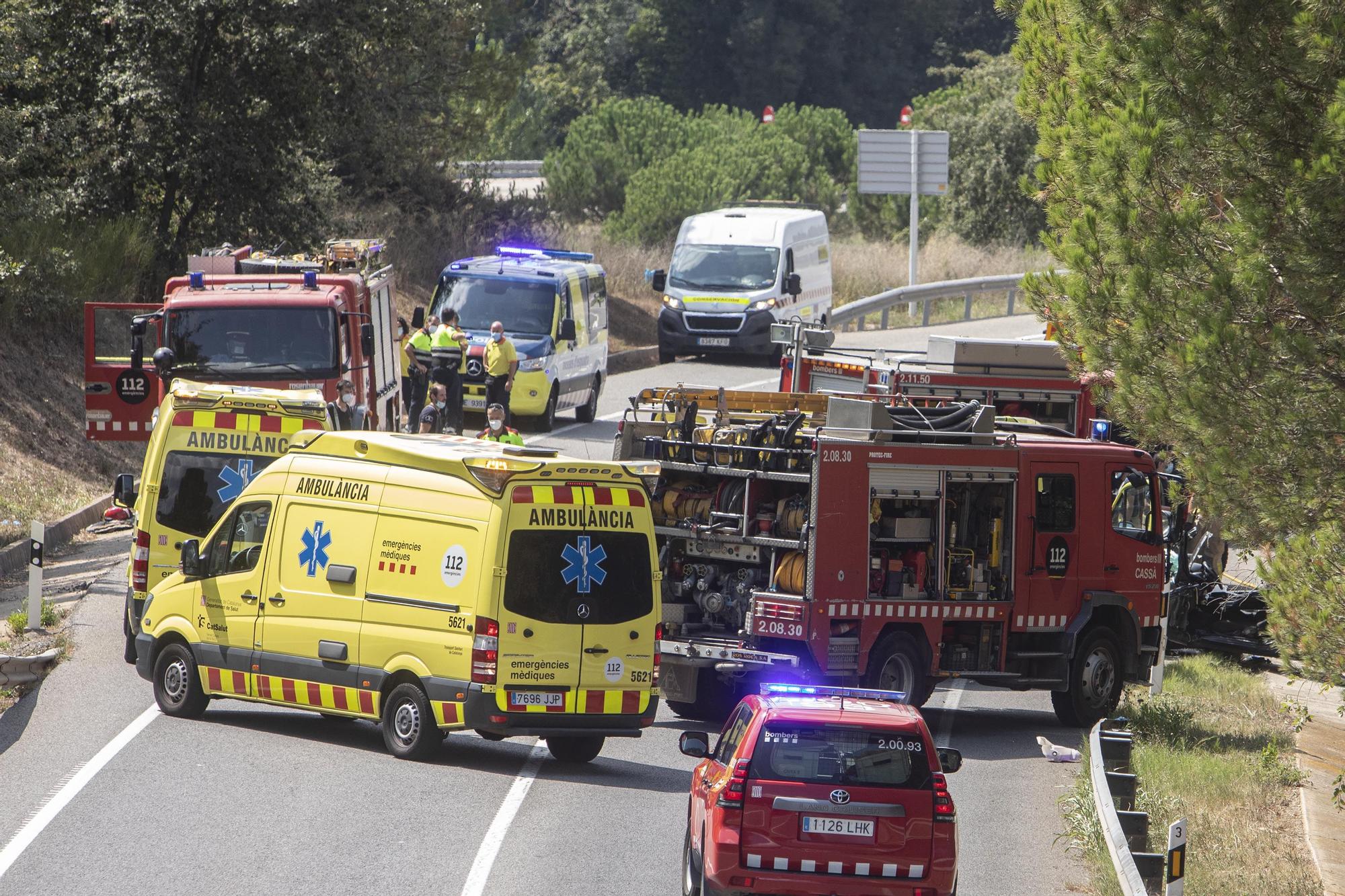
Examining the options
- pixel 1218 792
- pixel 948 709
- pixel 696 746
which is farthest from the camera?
pixel 948 709

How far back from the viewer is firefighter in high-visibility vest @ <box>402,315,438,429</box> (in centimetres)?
2661

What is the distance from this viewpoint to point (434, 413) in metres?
23.0

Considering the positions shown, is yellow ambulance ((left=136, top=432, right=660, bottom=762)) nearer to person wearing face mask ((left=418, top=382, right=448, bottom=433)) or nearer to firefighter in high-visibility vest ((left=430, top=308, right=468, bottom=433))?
person wearing face mask ((left=418, top=382, right=448, bottom=433))

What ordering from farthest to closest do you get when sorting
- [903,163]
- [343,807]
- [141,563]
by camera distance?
1. [903,163]
2. [141,563]
3. [343,807]

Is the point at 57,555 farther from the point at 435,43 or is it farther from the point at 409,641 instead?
the point at 435,43

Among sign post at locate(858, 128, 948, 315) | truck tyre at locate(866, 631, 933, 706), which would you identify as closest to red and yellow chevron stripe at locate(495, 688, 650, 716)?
truck tyre at locate(866, 631, 933, 706)

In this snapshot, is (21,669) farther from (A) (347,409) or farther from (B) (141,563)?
(A) (347,409)

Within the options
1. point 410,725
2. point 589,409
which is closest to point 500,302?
point 589,409

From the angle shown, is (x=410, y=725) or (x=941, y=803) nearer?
(x=941, y=803)

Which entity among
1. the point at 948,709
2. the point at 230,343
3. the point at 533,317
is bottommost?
the point at 948,709

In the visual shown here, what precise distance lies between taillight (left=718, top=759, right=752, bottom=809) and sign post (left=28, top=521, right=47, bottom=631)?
9830 millimetres

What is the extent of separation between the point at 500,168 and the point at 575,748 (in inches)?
1462

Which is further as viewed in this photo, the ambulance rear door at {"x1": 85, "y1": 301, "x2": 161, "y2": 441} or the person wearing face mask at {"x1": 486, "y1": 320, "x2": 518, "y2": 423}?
the person wearing face mask at {"x1": 486, "y1": 320, "x2": 518, "y2": 423}

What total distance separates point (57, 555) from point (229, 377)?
118 inches
